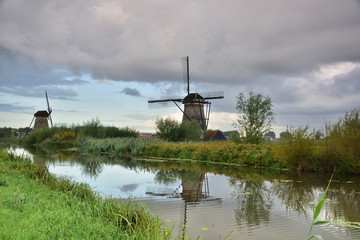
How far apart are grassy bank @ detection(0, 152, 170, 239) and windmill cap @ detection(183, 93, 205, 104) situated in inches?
1067

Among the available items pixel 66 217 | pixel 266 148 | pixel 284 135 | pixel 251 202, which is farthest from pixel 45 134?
pixel 66 217

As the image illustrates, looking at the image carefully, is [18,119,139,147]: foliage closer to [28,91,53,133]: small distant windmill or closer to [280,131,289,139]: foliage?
[28,91,53,133]: small distant windmill

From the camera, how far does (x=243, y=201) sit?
271 inches

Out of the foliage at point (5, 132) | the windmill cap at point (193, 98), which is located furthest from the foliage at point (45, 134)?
the foliage at point (5, 132)

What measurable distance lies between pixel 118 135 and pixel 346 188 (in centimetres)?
2356

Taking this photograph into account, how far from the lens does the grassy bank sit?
365 centimetres

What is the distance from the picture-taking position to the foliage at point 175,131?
2666 centimetres

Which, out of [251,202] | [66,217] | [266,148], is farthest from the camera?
[266,148]

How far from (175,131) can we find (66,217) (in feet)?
73.2

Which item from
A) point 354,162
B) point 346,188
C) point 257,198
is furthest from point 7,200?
point 354,162

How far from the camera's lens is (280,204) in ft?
21.7

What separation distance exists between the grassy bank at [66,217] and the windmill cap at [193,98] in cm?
2711

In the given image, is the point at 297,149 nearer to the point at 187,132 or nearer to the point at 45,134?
the point at 187,132

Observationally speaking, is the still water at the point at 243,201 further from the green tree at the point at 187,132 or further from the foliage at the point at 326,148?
the green tree at the point at 187,132
